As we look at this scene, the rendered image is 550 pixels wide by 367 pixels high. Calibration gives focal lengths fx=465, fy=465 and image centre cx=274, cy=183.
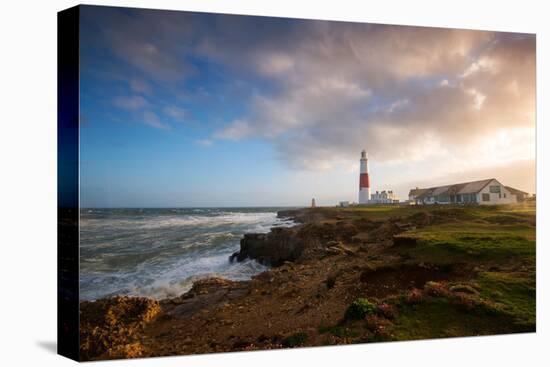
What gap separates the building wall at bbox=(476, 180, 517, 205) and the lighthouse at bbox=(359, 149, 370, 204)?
2520 millimetres

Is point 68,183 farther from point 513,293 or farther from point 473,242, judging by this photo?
point 513,293

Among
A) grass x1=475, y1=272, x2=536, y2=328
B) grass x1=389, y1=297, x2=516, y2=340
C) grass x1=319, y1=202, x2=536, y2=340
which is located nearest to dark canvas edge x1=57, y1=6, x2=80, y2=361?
grass x1=319, y1=202, x2=536, y2=340

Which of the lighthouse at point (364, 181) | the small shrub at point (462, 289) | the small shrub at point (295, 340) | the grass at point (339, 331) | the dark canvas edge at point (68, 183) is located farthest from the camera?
the lighthouse at point (364, 181)

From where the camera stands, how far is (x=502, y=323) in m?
9.23

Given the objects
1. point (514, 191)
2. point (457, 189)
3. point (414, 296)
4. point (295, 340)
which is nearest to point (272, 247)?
point (295, 340)

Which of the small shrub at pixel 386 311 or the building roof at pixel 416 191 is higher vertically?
the building roof at pixel 416 191

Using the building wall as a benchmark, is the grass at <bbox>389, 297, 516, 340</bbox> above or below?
below

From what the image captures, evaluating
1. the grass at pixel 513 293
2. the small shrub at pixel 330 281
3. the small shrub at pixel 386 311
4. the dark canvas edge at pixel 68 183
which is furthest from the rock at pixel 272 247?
the grass at pixel 513 293

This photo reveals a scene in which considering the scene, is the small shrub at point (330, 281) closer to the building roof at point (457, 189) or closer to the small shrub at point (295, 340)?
the small shrub at point (295, 340)

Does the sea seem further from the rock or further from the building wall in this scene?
the building wall

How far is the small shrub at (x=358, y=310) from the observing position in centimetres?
864

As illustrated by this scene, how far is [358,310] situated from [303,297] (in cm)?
105

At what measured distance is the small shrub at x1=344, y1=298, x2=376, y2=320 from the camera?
28.4 ft

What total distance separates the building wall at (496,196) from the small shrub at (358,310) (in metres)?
3.62
